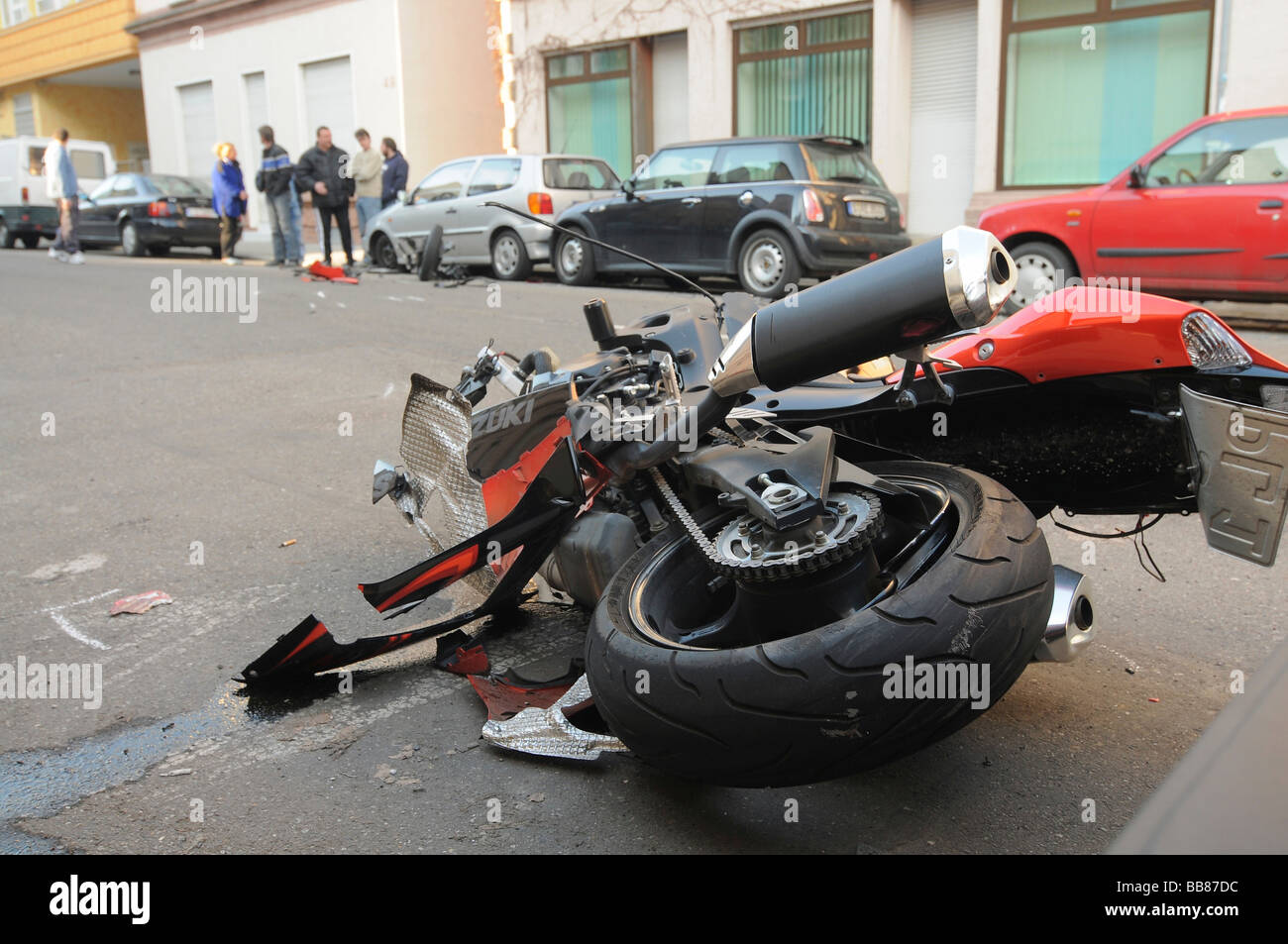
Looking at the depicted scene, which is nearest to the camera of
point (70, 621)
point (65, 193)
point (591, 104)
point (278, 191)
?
point (70, 621)

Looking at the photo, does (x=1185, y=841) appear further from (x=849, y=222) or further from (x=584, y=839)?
(x=849, y=222)

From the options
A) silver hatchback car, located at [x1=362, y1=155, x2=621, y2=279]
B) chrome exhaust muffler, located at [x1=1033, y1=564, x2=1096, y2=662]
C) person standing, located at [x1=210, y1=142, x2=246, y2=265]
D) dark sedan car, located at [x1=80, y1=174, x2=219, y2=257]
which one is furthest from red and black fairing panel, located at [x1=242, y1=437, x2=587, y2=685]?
dark sedan car, located at [x1=80, y1=174, x2=219, y2=257]

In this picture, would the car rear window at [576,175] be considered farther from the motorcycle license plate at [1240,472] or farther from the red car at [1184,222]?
the motorcycle license plate at [1240,472]

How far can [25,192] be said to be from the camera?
24203mm

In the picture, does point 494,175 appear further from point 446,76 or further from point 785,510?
point 785,510

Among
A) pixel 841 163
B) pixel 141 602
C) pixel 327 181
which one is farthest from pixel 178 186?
pixel 141 602

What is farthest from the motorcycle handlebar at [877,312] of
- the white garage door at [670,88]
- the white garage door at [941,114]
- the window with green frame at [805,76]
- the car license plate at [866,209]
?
the white garage door at [670,88]

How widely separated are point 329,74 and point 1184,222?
20870 millimetres

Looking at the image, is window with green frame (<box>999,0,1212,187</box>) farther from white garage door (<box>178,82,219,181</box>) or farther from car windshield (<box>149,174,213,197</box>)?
white garage door (<box>178,82,219,181</box>)

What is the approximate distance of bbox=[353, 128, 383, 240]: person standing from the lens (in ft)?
60.6

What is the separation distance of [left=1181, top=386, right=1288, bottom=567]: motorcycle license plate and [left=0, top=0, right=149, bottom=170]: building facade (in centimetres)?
3555

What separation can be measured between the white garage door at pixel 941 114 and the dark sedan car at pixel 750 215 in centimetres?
483

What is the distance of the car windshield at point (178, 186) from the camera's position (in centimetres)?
2139

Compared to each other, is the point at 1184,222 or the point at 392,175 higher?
the point at 392,175
